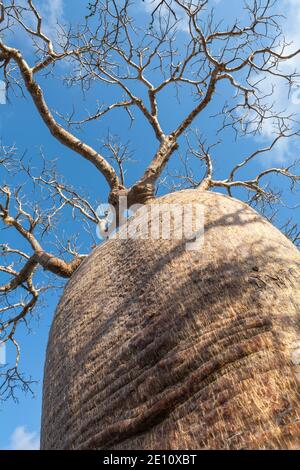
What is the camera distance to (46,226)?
441 centimetres

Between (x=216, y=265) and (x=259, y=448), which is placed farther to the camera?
(x=216, y=265)

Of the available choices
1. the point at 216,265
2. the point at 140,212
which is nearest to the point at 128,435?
the point at 216,265

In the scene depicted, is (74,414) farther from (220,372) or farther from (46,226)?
(46,226)

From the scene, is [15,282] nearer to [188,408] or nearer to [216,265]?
[216,265]

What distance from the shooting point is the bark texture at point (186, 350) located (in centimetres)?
98

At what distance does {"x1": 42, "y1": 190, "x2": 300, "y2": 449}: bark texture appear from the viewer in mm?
982

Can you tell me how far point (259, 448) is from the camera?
875mm

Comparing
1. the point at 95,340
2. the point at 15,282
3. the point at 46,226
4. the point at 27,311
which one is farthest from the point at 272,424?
the point at 46,226

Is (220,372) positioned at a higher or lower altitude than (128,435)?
higher

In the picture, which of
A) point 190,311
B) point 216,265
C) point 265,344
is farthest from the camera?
point 216,265

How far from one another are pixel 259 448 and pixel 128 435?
1.26 ft

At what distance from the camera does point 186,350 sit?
116 cm

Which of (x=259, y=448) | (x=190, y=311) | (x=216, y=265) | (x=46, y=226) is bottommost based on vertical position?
(x=259, y=448)
